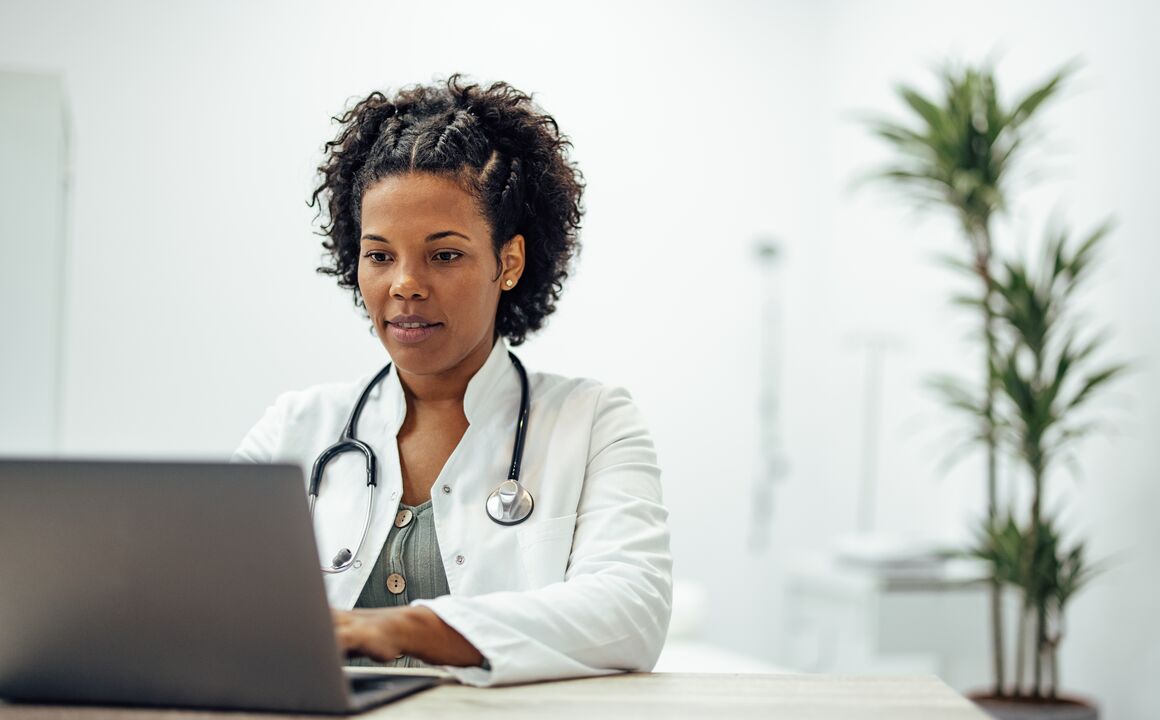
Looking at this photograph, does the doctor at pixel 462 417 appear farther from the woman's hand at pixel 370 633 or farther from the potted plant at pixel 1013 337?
Result: the potted plant at pixel 1013 337

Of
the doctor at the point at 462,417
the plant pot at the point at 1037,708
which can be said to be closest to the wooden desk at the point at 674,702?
the doctor at the point at 462,417

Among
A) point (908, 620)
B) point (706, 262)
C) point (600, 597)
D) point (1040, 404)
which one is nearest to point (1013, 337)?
point (1040, 404)

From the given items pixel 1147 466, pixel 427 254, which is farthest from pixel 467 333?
pixel 1147 466

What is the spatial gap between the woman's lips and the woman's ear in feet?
0.55

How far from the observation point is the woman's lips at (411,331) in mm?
1456

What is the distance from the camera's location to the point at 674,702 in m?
0.96

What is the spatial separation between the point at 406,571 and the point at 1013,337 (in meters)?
2.24

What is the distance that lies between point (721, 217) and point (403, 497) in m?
3.47

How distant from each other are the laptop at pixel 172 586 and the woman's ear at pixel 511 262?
76 cm

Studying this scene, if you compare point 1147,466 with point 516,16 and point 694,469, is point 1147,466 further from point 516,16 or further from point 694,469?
point 516,16

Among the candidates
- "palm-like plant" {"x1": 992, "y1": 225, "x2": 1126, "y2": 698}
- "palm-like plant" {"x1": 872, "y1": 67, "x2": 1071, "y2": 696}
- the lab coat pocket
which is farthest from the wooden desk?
"palm-like plant" {"x1": 872, "y1": 67, "x2": 1071, "y2": 696}

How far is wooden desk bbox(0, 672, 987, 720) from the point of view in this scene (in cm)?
91

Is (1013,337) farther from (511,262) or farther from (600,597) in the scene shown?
(600,597)

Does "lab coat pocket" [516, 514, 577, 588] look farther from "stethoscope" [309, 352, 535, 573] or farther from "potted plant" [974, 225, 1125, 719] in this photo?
"potted plant" [974, 225, 1125, 719]
